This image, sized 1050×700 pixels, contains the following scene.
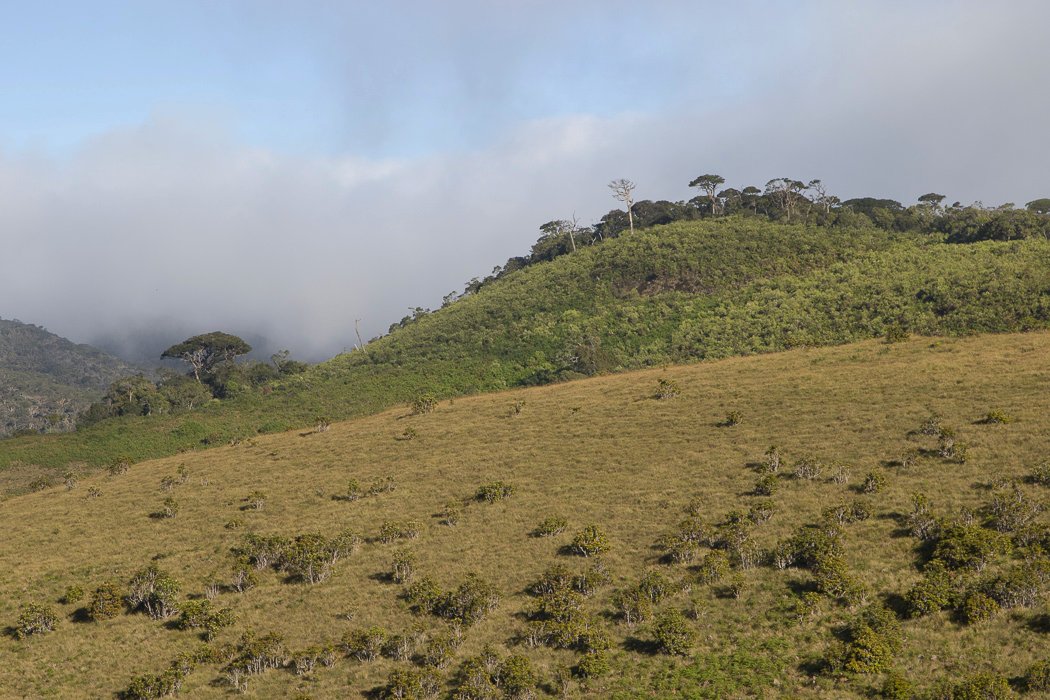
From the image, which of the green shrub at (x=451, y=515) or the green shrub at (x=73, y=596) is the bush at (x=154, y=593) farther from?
the green shrub at (x=451, y=515)

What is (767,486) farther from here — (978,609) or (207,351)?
(207,351)

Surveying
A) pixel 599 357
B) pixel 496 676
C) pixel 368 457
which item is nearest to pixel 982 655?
pixel 496 676

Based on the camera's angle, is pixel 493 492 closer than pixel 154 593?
No

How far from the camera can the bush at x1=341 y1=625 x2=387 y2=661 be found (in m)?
27.2

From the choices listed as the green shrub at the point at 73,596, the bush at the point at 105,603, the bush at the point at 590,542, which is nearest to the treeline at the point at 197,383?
the green shrub at the point at 73,596

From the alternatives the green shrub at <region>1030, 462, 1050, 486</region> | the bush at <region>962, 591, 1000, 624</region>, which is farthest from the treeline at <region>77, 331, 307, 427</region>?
the bush at <region>962, 591, 1000, 624</region>

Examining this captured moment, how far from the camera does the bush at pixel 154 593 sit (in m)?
32.2

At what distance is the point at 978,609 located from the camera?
2428 cm

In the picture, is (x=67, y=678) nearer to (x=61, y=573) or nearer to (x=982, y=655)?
(x=61, y=573)

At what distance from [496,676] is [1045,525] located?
21.3 m

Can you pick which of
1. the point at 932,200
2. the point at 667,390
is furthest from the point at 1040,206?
the point at 667,390

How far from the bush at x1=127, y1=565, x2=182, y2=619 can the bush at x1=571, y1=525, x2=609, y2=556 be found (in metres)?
17.7

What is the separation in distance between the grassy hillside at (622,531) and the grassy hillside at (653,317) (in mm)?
24178

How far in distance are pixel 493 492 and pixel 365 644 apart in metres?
13.4
